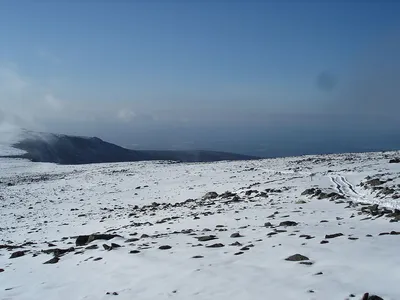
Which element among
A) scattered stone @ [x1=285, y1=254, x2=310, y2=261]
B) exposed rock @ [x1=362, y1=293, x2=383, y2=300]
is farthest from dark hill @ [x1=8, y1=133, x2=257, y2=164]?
exposed rock @ [x1=362, y1=293, x2=383, y2=300]

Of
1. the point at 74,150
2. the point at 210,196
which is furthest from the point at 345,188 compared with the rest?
the point at 74,150

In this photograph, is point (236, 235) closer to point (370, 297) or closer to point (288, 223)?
point (288, 223)

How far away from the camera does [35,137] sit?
127 m

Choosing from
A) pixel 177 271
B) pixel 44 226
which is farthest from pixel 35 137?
pixel 177 271

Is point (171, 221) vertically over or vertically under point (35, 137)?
under

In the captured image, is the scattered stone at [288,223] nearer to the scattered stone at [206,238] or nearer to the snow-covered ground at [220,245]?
the snow-covered ground at [220,245]

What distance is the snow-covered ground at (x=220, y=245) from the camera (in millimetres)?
8586

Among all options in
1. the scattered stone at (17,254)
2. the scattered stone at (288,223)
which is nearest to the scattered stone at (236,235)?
the scattered stone at (288,223)

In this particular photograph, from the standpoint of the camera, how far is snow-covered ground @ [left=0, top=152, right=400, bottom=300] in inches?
338

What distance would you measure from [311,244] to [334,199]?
Result: 11131 mm

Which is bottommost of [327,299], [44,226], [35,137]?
[44,226]

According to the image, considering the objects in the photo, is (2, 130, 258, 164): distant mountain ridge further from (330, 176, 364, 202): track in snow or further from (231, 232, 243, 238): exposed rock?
(231, 232, 243, 238): exposed rock

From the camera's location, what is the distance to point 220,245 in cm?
1277

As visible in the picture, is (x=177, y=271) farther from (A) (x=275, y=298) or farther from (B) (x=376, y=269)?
(B) (x=376, y=269)
